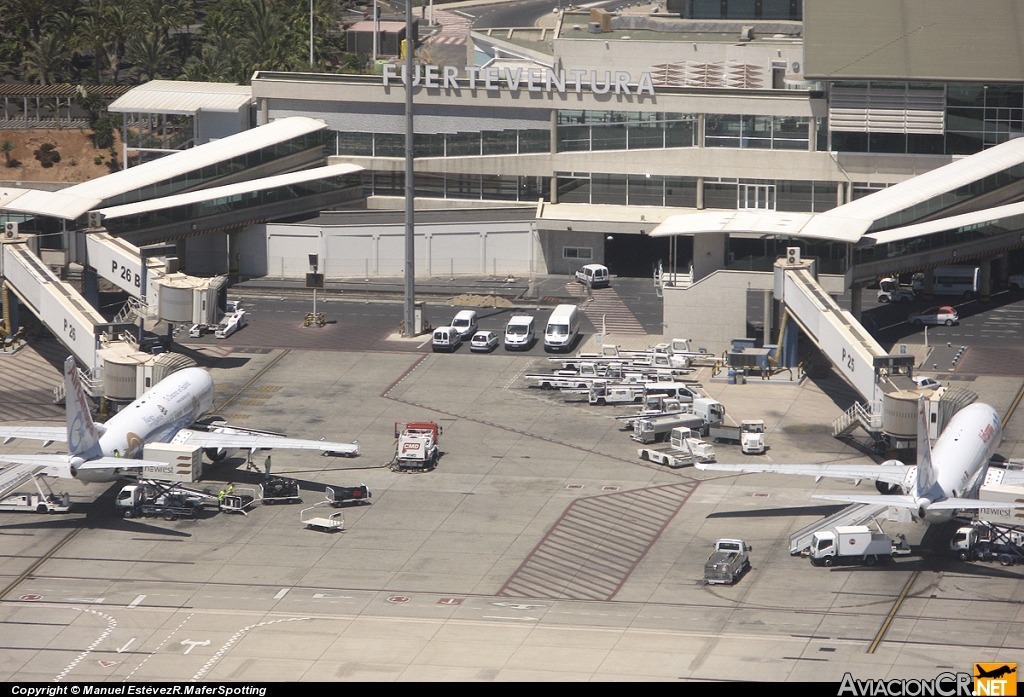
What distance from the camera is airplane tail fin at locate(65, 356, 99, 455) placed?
104m

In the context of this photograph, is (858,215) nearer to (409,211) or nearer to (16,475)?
(409,211)

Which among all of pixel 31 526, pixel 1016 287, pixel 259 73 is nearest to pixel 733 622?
pixel 31 526

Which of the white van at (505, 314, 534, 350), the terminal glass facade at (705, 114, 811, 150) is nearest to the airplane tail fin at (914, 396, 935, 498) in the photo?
the white van at (505, 314, 534, 350)

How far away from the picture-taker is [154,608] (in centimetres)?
9569

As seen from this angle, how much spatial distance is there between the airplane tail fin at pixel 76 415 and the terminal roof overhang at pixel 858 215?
63.9 meters

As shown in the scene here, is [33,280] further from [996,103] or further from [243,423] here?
[996,103]

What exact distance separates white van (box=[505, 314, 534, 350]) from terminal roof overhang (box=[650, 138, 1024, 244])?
47.7 ft

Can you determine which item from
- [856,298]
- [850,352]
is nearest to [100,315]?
[850,352]

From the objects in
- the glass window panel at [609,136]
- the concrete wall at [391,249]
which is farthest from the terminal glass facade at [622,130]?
the concrete wall at [391,249]

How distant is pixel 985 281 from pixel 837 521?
6600 cm

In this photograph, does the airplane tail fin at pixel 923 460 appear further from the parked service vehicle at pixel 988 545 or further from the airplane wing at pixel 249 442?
the airplane wing at pixel 249 442

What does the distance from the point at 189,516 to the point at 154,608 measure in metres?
15.4

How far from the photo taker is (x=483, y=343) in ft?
490

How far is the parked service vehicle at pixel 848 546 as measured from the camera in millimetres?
101062
